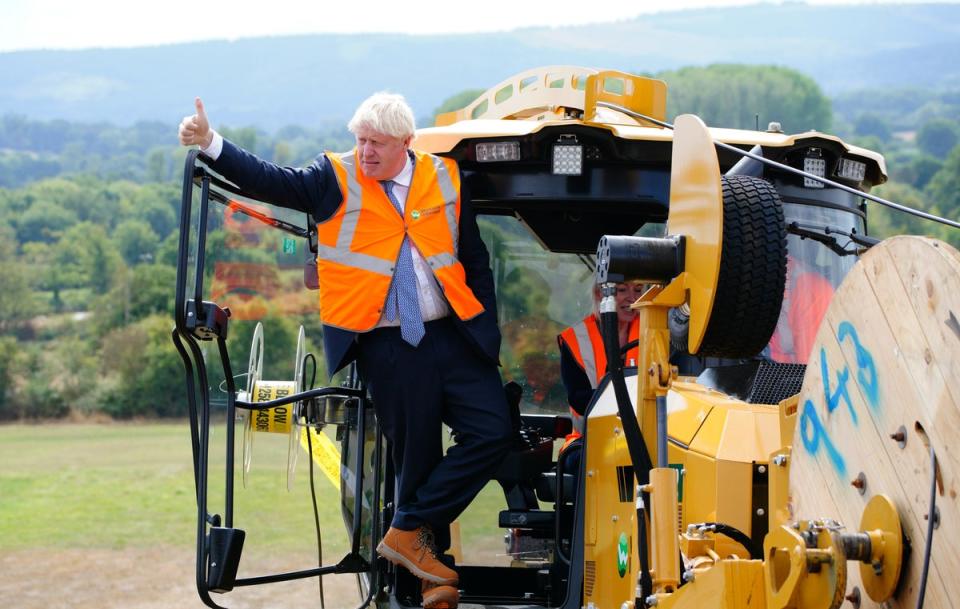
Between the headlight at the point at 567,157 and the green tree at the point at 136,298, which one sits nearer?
the headlight at the point at 567,157

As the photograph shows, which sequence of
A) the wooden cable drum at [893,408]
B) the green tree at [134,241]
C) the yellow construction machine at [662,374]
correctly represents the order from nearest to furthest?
the wooden cable drum at [893,408]
the yellow construction machine at [662,374]
the green tree at [134,241]

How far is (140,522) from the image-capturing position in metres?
19.6

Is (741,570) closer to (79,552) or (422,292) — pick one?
(422,292)

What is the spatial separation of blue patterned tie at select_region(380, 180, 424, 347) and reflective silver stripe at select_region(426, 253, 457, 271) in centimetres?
7

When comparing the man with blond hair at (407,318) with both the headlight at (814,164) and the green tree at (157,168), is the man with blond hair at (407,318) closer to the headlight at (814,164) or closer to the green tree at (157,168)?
the headlight at (814,164)

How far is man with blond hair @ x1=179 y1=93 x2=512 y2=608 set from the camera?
489cm

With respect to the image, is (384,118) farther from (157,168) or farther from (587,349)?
(157,168)

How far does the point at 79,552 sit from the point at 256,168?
42.2 feet

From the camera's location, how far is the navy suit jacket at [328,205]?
4.77m

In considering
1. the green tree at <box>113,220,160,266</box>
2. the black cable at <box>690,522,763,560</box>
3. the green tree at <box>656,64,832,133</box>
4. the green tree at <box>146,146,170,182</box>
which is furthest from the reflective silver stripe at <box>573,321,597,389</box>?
the green tree at <box>146,146,170,182</box>

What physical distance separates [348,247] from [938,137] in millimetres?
119755

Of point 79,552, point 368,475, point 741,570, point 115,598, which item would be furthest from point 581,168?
point 79,552

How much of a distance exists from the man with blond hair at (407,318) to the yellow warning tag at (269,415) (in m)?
0.63

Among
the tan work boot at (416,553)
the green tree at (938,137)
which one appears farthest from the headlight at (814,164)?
the green tree at (938,137)
